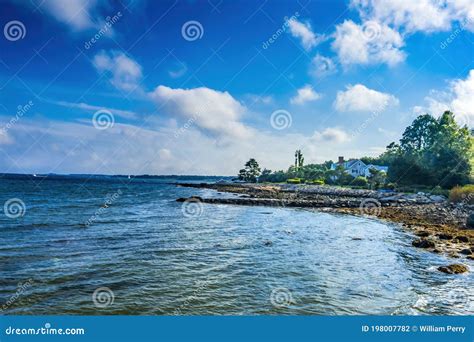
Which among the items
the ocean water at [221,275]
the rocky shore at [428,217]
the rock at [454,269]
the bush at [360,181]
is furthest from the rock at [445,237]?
the bush at [360,181]

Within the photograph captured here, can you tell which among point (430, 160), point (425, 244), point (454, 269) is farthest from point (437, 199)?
point (454, 269)

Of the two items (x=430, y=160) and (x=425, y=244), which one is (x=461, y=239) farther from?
(x=430, y=160)

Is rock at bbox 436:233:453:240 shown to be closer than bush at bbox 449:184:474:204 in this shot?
Yes

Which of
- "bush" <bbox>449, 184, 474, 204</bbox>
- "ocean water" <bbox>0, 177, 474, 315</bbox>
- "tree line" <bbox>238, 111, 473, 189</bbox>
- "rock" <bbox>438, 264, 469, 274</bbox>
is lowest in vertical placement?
"rock" <bbox>438, 264, 469, 274</bbox>

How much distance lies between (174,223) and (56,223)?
615 cm

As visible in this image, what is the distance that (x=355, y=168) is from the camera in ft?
241

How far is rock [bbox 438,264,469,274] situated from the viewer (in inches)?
362

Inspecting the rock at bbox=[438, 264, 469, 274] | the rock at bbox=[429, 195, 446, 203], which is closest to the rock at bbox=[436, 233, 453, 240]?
the rock at bbox=[438, 264, 469, 274]

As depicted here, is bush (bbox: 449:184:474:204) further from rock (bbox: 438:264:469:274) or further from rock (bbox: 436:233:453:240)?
rock (bbox: 438:264:469:274)

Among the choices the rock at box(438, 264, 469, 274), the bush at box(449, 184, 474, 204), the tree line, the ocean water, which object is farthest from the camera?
the tree line

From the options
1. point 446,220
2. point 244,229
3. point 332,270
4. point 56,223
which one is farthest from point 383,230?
point 56,223

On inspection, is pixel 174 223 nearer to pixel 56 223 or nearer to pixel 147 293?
pixel 56 223

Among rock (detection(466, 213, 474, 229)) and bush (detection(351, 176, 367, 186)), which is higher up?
bush (detection(351, 176, 367, 186))

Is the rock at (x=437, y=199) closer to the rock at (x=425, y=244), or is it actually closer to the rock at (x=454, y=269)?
the rock at (x=425, y=244)
